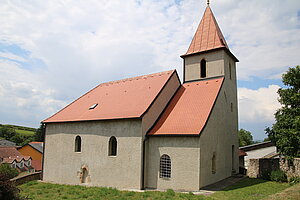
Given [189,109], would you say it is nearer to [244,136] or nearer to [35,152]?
[35,152]

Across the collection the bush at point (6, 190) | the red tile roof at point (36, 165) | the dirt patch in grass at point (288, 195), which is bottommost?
the red tile roof at point (36, 165)

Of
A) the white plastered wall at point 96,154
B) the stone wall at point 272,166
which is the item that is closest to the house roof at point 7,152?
the white plastered wall at point 96,154

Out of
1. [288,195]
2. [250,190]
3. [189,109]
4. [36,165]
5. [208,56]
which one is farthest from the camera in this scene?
[36,165]

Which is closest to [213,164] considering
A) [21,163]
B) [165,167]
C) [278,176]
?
[165,167]

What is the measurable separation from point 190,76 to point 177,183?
979 centimetres

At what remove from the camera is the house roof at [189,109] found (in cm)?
1578

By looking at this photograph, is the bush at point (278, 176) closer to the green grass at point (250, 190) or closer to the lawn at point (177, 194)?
the green grass at point (250, 190)

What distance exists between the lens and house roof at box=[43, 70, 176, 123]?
1831 centimetres

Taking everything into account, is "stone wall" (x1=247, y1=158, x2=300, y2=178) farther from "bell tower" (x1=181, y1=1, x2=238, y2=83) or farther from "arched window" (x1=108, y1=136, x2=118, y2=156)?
"arched window" (x1=108, y1=136, x2=118, y2=156)

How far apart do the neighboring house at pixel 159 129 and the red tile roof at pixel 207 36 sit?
98 millimetres

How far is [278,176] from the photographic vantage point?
17453 millimetres

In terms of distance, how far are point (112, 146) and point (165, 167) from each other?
4764 mm

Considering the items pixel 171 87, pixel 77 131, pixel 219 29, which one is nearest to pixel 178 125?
pixel 171 87

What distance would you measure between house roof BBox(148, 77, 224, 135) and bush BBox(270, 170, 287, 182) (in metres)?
7.22
